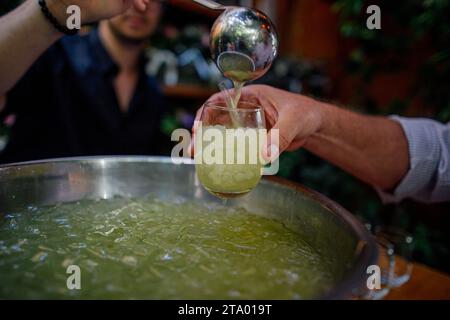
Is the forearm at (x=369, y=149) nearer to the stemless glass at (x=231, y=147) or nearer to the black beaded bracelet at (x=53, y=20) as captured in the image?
the stemless glass at (x=231, y=147)

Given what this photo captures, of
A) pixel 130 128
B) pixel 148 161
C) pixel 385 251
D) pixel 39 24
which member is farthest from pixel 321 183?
pixel 39 24

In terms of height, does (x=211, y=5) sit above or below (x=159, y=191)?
above

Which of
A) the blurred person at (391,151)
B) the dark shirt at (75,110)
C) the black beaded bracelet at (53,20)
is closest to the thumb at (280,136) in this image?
the blurred person at (391,151)

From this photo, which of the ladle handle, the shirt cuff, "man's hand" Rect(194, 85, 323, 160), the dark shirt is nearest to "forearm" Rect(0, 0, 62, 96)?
the ladle handle

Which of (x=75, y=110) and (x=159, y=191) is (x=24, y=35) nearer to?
(x=159, y=191)

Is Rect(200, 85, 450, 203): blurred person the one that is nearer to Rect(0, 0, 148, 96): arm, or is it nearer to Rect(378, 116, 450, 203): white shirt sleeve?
Rect(378, 116, 450, 203): white shirt sleeve

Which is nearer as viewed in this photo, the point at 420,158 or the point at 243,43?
the point at 243,43

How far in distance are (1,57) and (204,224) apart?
85 centimetres

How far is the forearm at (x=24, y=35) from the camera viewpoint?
122 cm

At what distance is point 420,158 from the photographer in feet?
4.99

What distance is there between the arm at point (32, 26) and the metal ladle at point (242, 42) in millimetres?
274

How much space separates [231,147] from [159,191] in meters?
0.29

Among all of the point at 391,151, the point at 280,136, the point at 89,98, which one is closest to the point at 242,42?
the point at 280,136
